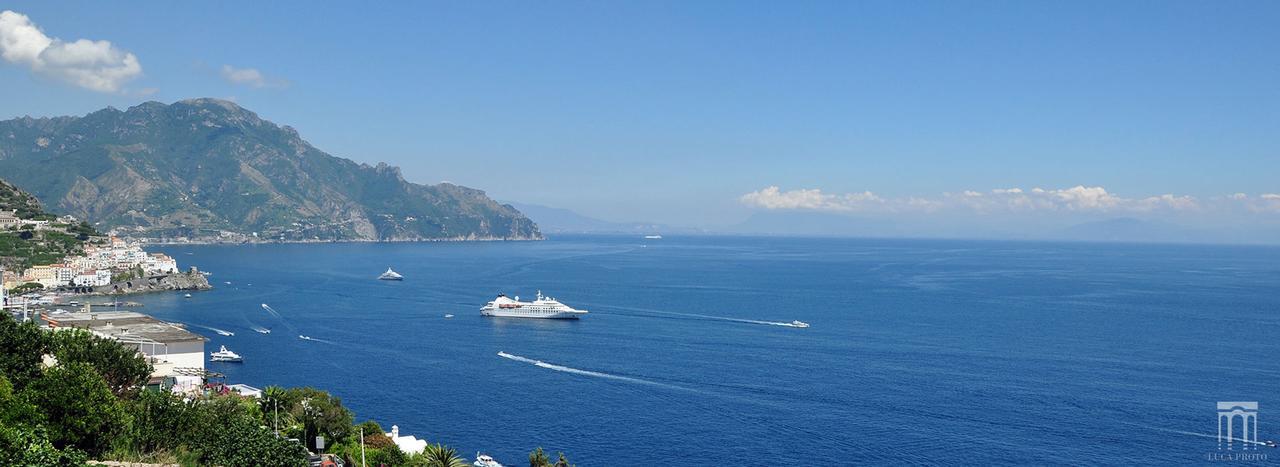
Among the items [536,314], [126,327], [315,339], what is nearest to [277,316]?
[315,339]

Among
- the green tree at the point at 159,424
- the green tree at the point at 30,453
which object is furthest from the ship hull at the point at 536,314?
the green tree at the point at 30,453

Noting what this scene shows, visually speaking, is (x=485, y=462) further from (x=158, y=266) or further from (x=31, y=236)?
(x=31, y=236)

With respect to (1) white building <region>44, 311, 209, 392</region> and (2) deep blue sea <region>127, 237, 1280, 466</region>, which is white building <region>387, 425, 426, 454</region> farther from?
(1) white building <region>44, 311, 209, 392</region>

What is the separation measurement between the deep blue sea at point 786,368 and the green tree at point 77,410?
16719 millimetres

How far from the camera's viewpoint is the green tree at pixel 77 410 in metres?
26.7

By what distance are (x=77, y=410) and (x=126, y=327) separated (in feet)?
121

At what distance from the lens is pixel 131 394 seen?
34.1 metres

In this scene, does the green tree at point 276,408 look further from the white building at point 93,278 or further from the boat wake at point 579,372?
the white building at point 93,278

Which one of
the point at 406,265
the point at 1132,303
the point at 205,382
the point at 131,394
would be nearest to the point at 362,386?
the point at 205,382

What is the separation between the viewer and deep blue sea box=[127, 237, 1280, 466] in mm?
42844

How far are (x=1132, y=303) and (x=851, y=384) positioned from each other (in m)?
63.9

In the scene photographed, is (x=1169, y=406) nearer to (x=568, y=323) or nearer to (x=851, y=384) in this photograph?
(x=851, y=384)

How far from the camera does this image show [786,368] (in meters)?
60.3

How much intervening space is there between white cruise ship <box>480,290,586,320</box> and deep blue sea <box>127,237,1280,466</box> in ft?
8.03
